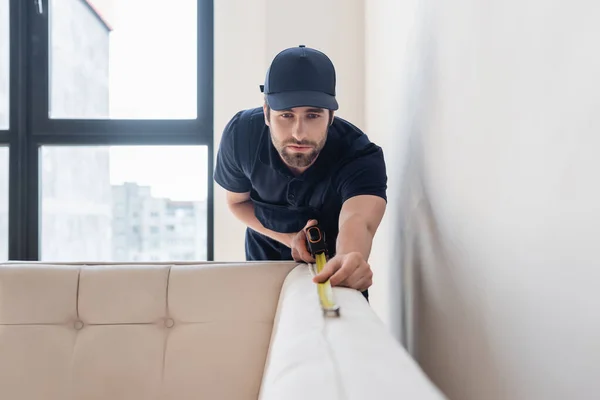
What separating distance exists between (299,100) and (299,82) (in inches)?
1.7

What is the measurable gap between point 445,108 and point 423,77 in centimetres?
18

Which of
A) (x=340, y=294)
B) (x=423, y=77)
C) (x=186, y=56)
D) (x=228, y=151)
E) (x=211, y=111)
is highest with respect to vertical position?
(x=186, y=56)

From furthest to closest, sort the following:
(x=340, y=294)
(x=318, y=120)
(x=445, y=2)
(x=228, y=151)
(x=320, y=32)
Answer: (x=320, y=32)
(x=228, y=151)
(x=318, y=120)
(x=445, y=2)
(x=340, y=294)

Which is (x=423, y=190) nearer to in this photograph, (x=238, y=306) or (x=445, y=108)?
(x=445, y=108)

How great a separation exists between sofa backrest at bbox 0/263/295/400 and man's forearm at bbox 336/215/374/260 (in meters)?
0.16

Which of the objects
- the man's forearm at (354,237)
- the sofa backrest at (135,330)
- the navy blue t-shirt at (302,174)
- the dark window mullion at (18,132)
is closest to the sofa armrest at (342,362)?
the man's forearm at (354,237)

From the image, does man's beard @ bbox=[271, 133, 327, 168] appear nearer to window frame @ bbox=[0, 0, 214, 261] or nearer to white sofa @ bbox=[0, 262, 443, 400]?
white sofa @ bbox=[0, 262, 443, 400]

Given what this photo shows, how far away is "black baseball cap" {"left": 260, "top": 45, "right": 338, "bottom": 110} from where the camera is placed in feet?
3.58

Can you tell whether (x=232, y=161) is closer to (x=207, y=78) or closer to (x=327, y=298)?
(x=327, y=298)

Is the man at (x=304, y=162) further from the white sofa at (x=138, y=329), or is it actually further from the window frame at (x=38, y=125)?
the window frame at (x=38, y=125)

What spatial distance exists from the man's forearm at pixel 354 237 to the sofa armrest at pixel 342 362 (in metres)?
0.32

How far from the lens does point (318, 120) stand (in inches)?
44.6

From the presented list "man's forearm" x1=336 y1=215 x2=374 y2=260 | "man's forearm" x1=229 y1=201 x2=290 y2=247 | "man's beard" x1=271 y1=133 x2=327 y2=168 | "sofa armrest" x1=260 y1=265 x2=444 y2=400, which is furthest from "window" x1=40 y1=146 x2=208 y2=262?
"sofa armrest" x1=260 y1=265 x2=444 y2=400

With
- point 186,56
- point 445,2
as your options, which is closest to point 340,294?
point 445,2
